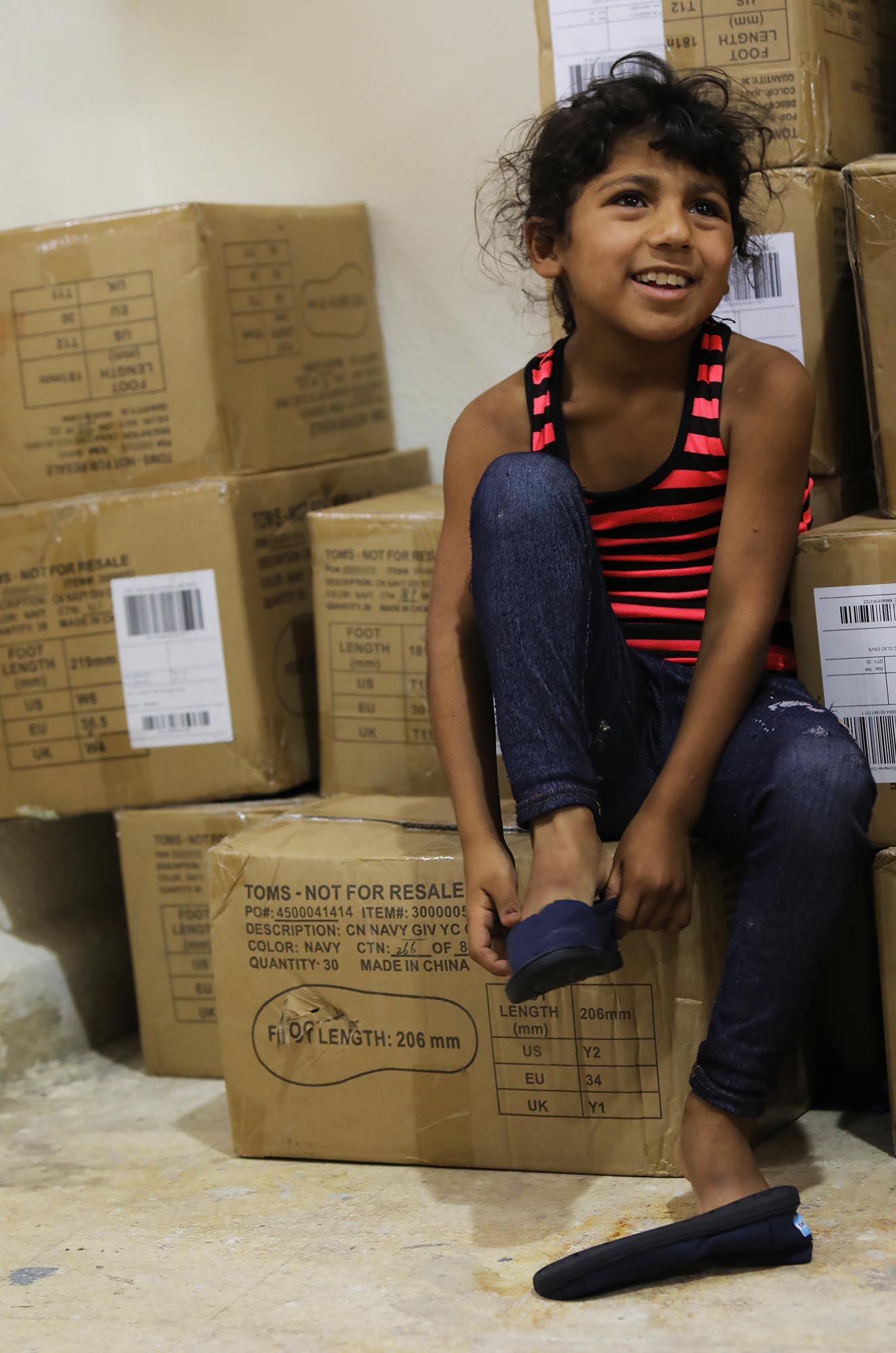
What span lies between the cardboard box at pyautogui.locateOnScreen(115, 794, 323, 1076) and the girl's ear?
2.04 feet

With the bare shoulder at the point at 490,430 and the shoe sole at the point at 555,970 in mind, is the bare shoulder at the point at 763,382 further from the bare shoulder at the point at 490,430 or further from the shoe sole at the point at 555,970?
the shoe sole at the point at 555,970

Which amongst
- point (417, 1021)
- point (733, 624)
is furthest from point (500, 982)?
point (733, 624)

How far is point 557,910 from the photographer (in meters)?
1.07

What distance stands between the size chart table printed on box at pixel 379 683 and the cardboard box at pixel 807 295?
44 centimetres

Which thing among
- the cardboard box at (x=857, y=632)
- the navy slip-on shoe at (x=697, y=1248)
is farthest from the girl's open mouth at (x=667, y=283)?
the navy slip-on shoe at (x=697, y=1248)

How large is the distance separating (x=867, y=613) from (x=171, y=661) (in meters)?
0.75

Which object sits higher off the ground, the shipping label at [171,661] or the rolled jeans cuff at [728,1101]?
the shipping label at [171,661]

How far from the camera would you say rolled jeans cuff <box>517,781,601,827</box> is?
1.13m

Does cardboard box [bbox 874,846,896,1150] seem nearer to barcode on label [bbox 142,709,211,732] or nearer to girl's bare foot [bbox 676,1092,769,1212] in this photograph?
girl's bare foot [bbox 676,1092,769,1212]

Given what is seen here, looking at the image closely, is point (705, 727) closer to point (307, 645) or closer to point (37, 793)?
point (307, 645)

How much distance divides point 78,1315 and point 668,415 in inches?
33.7

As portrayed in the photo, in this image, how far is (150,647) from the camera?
165cm

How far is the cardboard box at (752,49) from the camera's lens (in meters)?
1.42

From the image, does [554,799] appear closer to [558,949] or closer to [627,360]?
[558,949]
